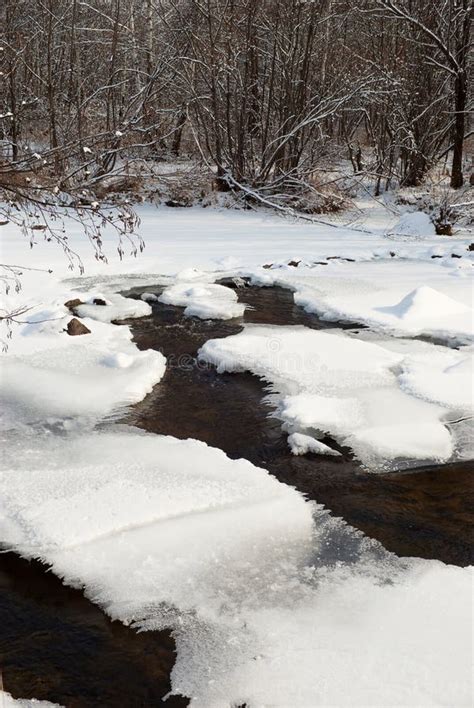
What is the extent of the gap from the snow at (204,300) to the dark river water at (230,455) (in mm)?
768

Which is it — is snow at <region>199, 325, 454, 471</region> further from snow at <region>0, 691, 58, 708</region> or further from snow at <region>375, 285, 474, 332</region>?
snow at <region>0, 691, 58, 708</region>

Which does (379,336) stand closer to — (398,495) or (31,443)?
(398,495)

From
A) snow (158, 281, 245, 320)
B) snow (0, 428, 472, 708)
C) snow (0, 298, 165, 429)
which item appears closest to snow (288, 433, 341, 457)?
snow (0, 428, 472, 708)

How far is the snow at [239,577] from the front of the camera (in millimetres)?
2730

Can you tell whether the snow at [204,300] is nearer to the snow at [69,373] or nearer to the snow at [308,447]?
the snow at [69,373]

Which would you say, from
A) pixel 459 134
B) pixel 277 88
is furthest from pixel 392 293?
pixel 277 88

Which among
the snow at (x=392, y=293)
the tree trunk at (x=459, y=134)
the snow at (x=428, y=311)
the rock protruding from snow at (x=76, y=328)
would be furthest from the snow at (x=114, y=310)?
the tree trunk at (x=459, y=134)

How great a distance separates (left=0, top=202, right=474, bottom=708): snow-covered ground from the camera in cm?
282

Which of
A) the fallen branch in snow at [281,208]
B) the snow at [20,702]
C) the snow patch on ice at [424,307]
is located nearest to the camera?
the snow at [20,702]

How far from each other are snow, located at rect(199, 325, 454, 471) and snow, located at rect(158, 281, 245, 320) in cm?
60

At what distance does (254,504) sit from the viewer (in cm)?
389

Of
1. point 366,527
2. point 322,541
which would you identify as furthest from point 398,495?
point 322,541

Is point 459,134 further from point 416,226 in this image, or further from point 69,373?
point 69,373

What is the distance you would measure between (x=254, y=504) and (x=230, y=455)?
0.70 meters
